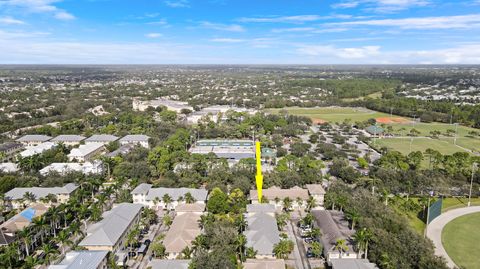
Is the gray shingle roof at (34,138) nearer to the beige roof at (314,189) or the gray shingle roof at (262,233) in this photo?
the gray shingle roof at (262,233)

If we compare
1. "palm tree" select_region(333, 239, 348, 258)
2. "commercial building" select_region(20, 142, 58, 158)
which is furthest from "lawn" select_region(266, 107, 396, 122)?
"palm tree" select_region(333, 239, 348, 258)

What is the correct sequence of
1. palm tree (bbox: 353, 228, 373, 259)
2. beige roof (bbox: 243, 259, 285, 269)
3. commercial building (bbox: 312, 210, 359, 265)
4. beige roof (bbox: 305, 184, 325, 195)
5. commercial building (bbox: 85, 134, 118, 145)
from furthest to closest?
commercial building (bbox: 85, 134, 118, 145)
beige roof (bbox: 305, 184, 325, 195)
commercial building (bbox: 312, 210, 359, 265)
palm tree (bbox: 353, 228, 373, 259)
beige roof (bbox: 243, 259, 285, 269)

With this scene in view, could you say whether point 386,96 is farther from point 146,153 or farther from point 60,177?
point 60,177

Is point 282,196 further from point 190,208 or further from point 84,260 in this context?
point 84,260

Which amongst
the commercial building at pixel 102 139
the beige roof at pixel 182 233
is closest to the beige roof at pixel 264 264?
the beige roof at pixel 182 233

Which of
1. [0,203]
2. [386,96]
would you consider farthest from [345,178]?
[386,96]

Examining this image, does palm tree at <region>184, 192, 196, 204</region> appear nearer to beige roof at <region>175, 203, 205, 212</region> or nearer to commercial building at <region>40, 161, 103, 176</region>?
beige roof at <region>175, 203, 205, 212</region>
